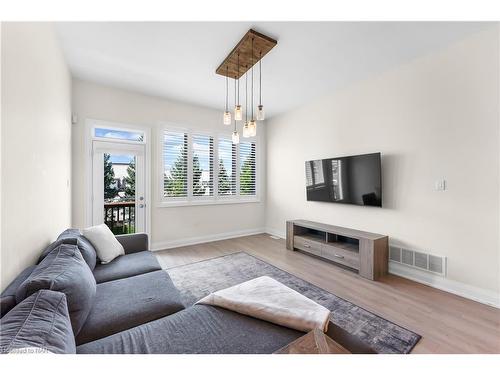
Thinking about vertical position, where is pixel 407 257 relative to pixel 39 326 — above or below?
A: below

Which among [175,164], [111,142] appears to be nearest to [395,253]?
[175,164]

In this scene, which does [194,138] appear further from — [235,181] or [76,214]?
[76,214]

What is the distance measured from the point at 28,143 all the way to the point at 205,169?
126 inches

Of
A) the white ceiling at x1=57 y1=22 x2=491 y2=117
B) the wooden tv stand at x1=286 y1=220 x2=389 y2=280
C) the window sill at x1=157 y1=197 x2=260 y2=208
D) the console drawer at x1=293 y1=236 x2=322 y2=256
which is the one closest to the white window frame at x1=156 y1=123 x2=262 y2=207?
the window sill at x1=157 y1=197 x2=260 y2=208

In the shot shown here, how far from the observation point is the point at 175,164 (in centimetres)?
428

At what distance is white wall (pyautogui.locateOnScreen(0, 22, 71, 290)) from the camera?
1.22 meters

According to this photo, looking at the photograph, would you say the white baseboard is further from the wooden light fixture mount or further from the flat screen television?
the wooden light fixture mount

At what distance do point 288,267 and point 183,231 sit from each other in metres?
2.25

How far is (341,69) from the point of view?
308 cm

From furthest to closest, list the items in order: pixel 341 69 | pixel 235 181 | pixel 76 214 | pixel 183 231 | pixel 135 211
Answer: pixel 235 181, pixel 183 231, pixel 135 211, pixel 76 214, pixel 341 69

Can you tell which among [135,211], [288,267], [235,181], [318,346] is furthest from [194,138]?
[318,346]

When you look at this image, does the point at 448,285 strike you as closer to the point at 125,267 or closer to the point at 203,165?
the point at 125,267

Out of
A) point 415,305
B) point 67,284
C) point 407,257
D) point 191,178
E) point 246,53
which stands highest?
point 246,53

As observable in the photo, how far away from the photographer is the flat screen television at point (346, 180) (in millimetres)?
3125
